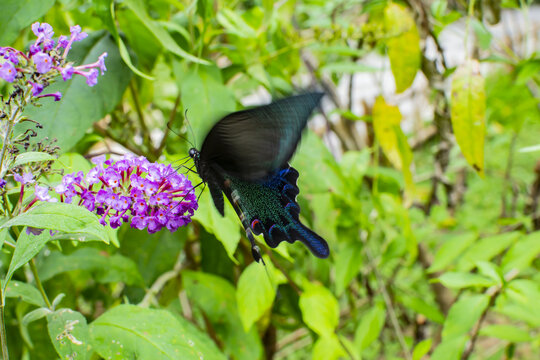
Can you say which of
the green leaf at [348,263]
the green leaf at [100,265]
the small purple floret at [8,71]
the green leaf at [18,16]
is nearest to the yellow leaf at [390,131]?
the green leaf at [348,263]

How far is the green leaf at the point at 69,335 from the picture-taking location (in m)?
0.84

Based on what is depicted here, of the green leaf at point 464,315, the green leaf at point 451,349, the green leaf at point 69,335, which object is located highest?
the green leaf at point 69,335

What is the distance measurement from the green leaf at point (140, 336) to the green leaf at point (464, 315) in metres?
0.70

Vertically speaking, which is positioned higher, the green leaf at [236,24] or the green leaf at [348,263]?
the green leaf at [236,24]

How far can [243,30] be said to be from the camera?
1279 millimetres

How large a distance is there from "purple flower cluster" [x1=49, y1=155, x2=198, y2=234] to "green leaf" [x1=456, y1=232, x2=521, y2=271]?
972mm

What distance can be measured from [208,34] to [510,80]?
127cm

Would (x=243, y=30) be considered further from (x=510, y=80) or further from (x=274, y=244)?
(x=510, y=80)

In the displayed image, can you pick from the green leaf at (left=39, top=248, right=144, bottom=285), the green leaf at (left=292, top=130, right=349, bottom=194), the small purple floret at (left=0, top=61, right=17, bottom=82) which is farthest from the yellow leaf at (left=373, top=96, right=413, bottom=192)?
the small purple floret at (left=0, top=61, right=17, bottom=82)

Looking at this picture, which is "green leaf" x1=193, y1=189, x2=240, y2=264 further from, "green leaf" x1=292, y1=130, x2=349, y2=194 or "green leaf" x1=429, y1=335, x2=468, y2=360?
"green leaf" x1=429, y1=335, x2=468, y2=360

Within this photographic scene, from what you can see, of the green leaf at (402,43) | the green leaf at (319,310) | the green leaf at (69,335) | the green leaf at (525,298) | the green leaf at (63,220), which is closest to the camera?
the green leaf at (63,220)

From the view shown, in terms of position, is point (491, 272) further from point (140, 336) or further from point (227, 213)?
point (140, 336)

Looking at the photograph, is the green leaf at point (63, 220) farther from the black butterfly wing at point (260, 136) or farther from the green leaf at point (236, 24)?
the green leaf at point (236, 24)

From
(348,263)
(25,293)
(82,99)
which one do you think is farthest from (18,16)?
(348,263)
